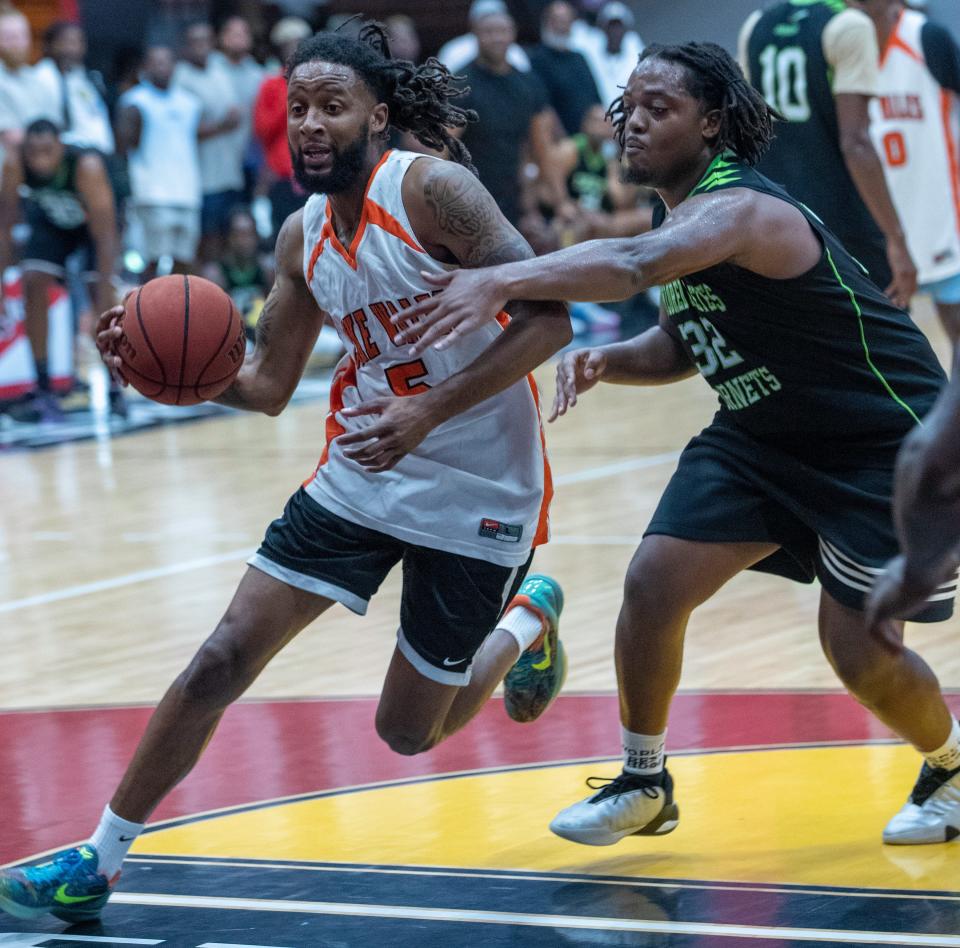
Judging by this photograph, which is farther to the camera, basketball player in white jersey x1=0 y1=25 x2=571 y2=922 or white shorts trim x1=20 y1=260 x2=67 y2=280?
white shorts trim x1=20 y1=260 x2=67 y2=280

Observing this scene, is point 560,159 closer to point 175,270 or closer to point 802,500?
point 175,270

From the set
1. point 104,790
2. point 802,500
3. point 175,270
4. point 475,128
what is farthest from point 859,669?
point 175,270

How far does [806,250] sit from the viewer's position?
12.9 feet

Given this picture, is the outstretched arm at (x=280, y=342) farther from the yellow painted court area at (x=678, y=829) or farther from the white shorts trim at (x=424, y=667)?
the yellow painted court area at (x=678, y=829)

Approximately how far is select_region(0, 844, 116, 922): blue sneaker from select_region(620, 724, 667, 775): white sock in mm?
1196

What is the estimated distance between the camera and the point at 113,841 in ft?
12.9

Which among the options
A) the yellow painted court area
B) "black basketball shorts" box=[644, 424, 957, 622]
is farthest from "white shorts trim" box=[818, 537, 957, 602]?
the yellow painted court area

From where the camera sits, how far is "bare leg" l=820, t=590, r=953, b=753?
4.05 metres

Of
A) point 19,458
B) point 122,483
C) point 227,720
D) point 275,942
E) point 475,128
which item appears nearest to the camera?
point 275,942

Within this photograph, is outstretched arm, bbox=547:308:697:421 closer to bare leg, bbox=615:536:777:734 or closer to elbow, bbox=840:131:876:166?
bare leg, bbox=615:536:777:734

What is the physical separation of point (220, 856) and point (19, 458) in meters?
7.37

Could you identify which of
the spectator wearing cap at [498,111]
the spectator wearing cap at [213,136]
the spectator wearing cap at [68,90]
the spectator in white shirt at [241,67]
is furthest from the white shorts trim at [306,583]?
the spectator in white shirt at [241,67]

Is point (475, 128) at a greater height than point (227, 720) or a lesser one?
greater

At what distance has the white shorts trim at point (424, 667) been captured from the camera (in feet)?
14.1
